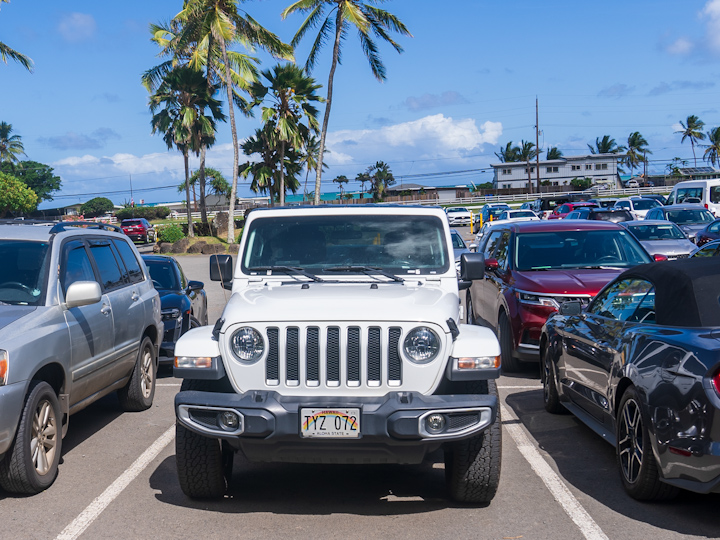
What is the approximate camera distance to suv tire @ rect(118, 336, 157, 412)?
796 cm

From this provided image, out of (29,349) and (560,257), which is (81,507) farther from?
(560,257)

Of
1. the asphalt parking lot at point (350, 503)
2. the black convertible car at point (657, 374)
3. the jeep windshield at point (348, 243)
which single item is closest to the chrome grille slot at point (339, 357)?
the asphalt parking lot at point (350, 503)

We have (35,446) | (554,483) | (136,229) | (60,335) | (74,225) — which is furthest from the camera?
(136,229)

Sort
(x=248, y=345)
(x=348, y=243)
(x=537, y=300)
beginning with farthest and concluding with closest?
(x=537, y=300)
(x=348, y=243)
(x=248, y=345)

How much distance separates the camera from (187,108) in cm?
4425

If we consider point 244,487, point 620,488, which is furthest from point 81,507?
point 620,488

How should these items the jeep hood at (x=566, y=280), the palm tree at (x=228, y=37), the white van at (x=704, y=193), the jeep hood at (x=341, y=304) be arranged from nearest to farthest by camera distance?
the jeep hood at (x=341, y=304)
the jeep hood at (x=566, y=280)
the white van at (x=704, y=193)
the palm tree at (x=228, y=37)

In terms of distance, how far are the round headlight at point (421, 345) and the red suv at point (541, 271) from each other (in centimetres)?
464

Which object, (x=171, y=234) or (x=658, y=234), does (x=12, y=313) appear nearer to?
(x=658, y=234)

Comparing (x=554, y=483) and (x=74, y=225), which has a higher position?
(x=74, y=225)

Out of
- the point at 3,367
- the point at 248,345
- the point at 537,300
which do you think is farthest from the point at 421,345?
the point at 537,300

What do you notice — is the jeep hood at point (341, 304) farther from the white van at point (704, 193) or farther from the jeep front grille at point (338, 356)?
the white van at point (704, 193)

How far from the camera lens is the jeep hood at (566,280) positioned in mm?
9250

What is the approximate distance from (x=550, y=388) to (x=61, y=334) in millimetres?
4336
